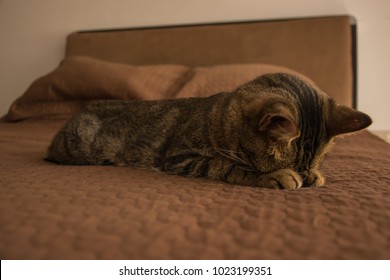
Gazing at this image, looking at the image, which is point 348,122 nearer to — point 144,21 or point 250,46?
point 250,46

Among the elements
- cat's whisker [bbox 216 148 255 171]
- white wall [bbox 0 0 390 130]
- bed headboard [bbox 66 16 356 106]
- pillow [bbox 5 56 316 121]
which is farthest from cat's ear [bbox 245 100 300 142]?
white wall [bbox 0 0 390 130]

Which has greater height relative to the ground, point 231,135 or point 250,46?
point 250,46

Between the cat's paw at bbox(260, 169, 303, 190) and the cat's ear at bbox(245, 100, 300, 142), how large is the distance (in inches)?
3.3

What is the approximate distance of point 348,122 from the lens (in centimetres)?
79

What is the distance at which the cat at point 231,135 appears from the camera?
76 cm

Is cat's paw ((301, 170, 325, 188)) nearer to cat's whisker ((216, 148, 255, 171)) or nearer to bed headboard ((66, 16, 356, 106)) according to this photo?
cat's whisker ((216, 148, 255, 171))

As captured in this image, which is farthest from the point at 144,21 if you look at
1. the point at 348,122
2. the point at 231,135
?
the point at 348,122

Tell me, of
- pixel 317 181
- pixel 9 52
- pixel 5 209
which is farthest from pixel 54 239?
pixel 9 52

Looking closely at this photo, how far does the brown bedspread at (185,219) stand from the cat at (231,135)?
0.30 feet

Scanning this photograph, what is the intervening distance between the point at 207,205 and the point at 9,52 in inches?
113

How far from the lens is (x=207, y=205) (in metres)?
0.59

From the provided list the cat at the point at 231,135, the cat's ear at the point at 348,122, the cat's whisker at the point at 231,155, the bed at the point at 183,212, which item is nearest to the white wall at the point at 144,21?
the bed at the point at 183,212

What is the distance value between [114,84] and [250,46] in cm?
100

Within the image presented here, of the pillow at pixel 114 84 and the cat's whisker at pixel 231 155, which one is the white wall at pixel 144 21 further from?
the cat's whisker at pixel 231 155
